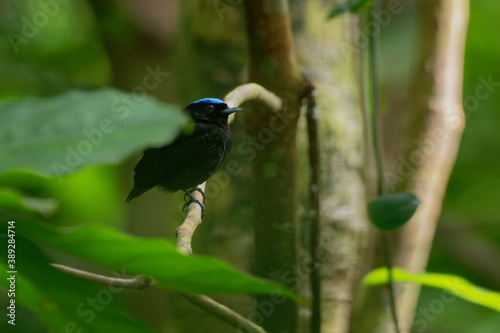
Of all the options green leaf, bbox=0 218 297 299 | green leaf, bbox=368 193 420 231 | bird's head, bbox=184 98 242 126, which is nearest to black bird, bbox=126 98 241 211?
bird's head, bbox=184 98 242 126

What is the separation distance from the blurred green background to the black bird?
0.81 metres

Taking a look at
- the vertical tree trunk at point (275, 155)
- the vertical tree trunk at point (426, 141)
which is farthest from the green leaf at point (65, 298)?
the vertical tree trunk at point (426, 141)

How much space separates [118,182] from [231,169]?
6.79ft

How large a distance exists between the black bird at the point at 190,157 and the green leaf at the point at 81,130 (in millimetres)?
1374

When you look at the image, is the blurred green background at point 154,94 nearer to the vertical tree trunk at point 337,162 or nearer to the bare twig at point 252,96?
the vertical tree trunk at point 337,162

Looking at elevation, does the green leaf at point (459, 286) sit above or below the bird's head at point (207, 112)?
below

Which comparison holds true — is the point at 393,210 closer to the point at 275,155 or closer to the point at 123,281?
the point at 275,155

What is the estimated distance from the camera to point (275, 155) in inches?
86.7

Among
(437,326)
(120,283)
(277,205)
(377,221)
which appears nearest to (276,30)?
(277,205)

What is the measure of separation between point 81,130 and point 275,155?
4.35 feet

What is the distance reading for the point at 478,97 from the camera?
4.76 m

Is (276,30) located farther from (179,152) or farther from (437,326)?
(437,326)

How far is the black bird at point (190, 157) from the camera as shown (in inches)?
94.7

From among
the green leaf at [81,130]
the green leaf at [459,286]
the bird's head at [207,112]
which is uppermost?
the green leaf at [81,130]
